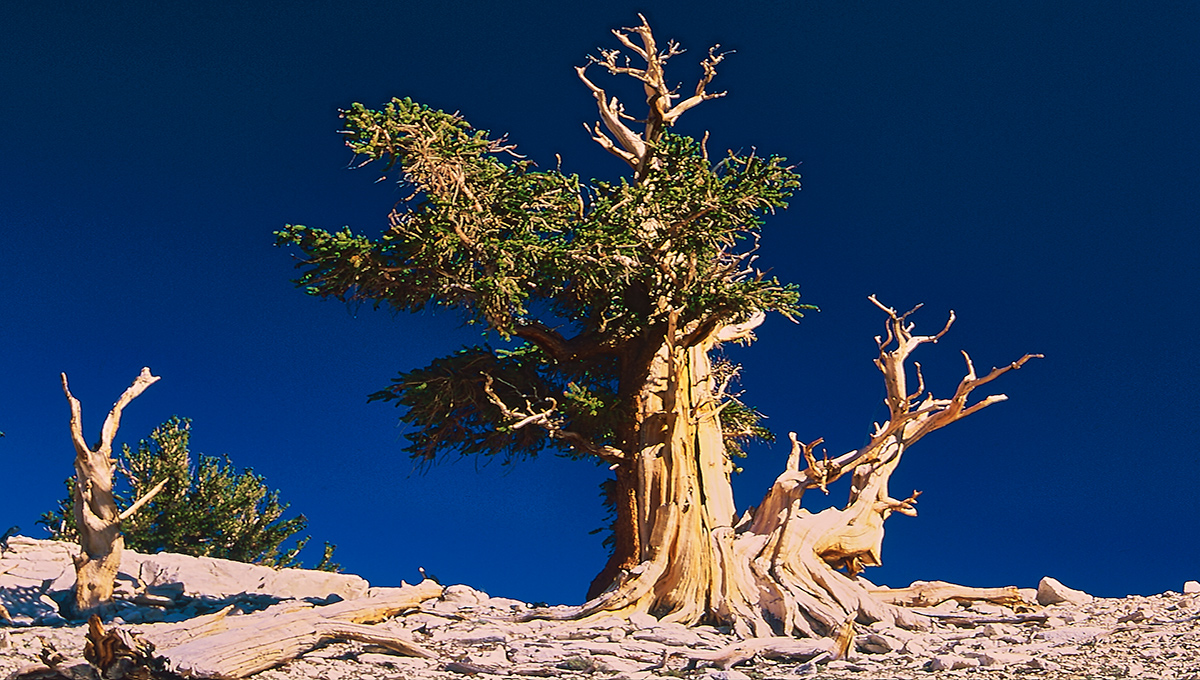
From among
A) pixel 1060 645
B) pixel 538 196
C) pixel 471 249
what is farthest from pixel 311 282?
pixel 1060 645

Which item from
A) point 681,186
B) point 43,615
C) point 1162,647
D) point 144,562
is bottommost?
point 1162,647

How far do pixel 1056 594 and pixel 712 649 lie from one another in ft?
22.9

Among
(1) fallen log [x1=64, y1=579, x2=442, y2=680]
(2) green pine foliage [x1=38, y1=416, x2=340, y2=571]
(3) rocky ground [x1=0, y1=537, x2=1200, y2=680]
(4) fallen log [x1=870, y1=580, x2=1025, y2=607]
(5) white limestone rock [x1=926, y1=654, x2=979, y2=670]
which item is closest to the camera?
(1) fallen log [x1=64, y1=579, x2=442, y2=680]

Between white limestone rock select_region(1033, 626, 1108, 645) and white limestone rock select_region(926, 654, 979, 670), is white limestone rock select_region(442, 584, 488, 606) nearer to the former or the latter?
white limestone rock select_region(926, 654, 979, 670)

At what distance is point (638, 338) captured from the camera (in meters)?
16.4

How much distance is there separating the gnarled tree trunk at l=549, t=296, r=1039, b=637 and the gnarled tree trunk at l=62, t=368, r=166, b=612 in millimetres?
6543

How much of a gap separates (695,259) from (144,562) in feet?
36.1

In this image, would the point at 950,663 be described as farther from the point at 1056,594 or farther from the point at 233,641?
the point at 233,641

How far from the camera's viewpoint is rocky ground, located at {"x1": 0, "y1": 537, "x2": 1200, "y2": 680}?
9875 millimetres

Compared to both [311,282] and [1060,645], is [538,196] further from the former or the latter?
[1060,645]

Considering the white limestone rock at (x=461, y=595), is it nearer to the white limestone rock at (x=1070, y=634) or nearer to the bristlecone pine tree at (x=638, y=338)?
the bristlecone pine tree at (x=638, y=338)

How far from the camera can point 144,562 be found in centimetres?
1670

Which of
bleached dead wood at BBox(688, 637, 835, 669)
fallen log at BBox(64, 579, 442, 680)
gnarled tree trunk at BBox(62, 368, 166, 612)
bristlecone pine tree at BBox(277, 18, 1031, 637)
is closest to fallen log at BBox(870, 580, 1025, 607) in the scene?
bristlecone pine tree at BBox(277, 18, 1031, 637)

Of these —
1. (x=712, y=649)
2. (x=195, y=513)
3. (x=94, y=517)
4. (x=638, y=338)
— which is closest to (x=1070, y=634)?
(x=712, y=649)
